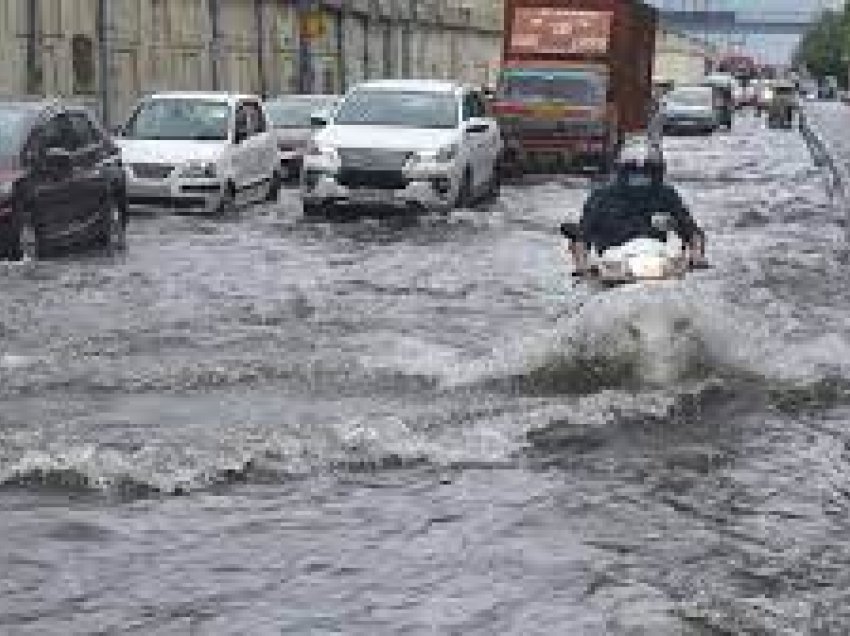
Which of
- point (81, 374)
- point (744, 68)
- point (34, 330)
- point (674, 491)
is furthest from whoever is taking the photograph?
point (744, 68)

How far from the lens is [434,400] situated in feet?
38.0

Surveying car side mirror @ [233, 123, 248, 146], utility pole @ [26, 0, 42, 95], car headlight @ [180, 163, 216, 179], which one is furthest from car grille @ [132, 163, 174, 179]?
utility pole @ [26, 0, 42, 95]

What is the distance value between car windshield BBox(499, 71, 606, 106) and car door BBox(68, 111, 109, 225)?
1571 centimetres

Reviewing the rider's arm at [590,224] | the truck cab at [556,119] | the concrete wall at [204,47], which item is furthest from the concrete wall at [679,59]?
the rider's arm at [590,224]

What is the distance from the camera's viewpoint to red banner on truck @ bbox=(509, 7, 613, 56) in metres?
37.1

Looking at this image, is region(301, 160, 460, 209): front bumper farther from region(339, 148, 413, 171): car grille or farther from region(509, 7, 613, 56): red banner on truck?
region(509, 7, 613, 56): red banner on truck

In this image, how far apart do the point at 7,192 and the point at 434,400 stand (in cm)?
691

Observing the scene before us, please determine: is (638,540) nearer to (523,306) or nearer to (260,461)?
(260,461)

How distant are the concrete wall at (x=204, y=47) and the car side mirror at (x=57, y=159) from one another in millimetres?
14511

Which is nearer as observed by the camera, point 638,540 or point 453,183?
point 638,540

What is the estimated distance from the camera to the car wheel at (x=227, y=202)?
79.5 ft

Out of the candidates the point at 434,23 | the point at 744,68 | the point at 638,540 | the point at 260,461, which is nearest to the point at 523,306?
the point at 260,461

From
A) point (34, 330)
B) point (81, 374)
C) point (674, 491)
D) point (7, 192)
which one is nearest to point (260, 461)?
point (674, 491)

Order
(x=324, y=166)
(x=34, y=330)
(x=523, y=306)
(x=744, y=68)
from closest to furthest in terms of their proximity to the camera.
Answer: (x=34, y=330) < (x=523, y=306) < (x=324, y=166) < (x=744, y=68)
